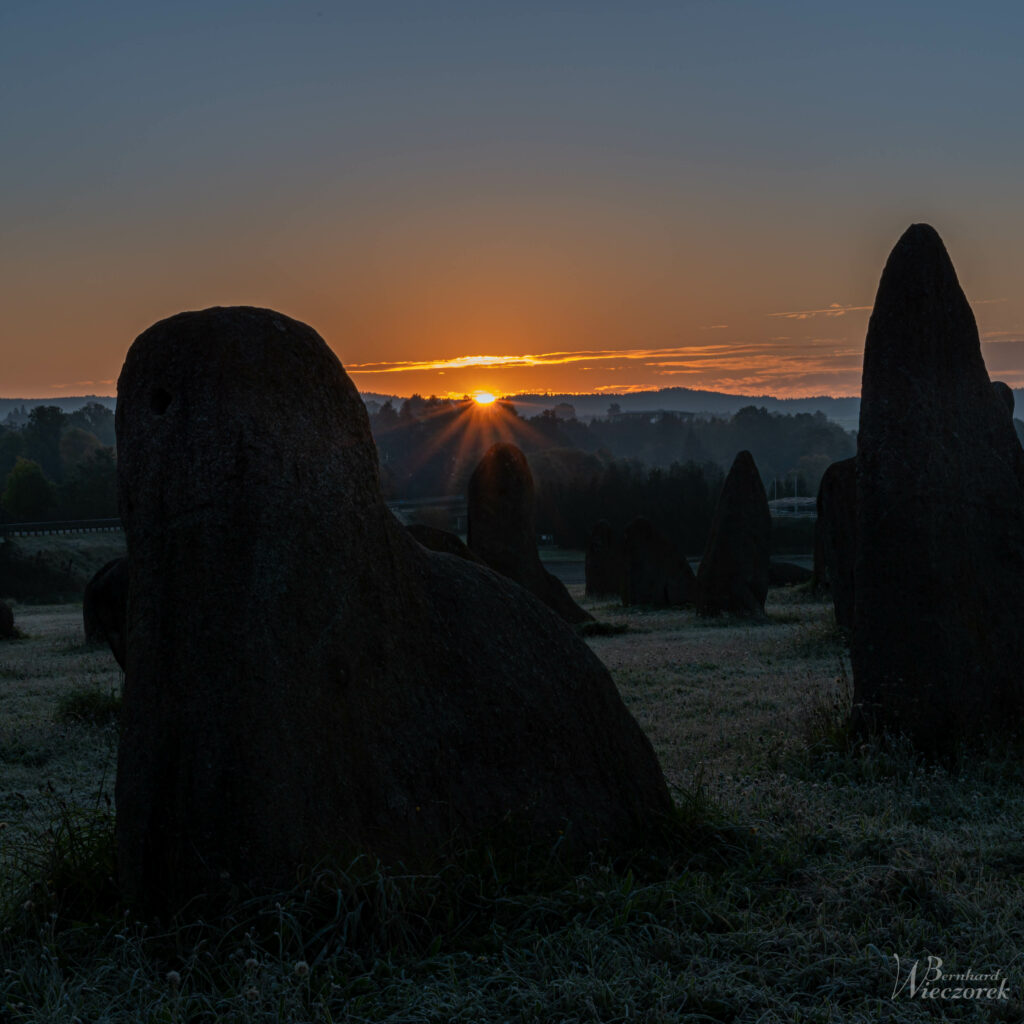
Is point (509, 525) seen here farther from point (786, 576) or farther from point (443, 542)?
point (786, 576)

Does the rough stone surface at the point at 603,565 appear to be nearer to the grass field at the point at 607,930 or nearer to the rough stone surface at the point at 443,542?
the rough stone surface at the point at 443,542

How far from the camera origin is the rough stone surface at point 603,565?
32.5 m

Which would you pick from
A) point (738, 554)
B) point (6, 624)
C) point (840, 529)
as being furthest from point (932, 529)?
point (6, 624)

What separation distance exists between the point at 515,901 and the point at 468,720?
1030mm

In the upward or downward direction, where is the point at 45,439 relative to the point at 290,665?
upward

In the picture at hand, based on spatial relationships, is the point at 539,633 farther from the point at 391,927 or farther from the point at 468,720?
the point at 391,927

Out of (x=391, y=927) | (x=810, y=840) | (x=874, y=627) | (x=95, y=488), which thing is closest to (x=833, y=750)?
(x=874, y=627)

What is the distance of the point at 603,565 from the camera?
32719 mm

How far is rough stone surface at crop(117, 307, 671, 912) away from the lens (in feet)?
16.0

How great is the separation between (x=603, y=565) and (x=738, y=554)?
10.5m

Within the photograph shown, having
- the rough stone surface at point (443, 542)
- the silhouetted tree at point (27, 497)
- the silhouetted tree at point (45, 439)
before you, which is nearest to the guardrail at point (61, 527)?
the silhouetted tree at point (27, 497)

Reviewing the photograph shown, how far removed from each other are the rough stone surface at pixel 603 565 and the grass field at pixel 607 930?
25.4m

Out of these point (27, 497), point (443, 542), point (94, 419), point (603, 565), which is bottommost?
point (603, 565)

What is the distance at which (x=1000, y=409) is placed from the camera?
8.91 m
